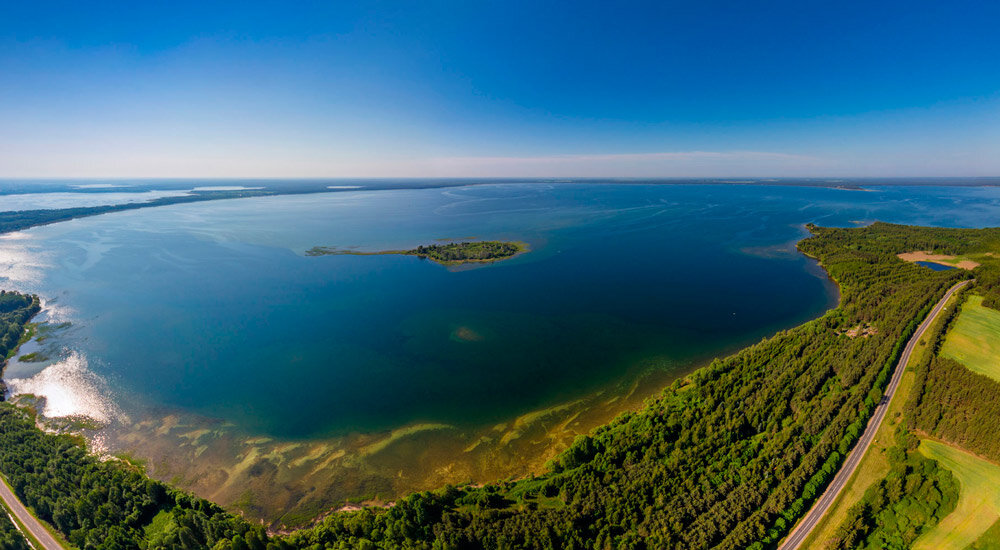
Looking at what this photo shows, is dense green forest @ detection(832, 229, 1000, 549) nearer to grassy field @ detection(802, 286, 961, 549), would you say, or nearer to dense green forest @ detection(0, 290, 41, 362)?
grassy field @ detection(802, 286, 961, 549)

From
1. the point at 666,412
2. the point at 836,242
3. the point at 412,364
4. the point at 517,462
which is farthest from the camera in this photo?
the point at 836,242

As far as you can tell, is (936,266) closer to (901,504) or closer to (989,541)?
(989,541)

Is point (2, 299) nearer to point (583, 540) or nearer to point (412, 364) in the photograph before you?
point (412, 364)

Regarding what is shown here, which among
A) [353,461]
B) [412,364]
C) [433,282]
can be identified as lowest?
[353,461]

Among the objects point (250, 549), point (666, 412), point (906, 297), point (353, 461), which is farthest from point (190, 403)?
point (906, 297)

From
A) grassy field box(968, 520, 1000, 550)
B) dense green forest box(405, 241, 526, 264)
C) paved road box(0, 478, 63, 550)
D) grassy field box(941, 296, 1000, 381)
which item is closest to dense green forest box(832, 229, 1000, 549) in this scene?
grassy field box(968, 520, 1000, 550)

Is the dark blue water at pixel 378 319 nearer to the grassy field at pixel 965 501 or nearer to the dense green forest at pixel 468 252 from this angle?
the dense green forest at pixel 468 252

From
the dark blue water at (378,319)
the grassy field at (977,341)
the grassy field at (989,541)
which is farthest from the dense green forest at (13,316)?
the grassy field at (977,341)
